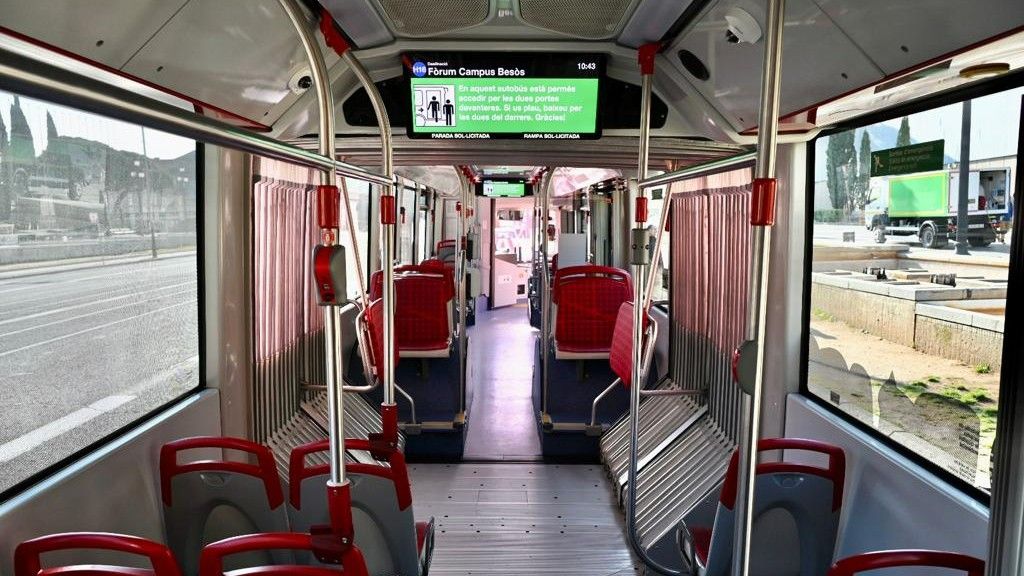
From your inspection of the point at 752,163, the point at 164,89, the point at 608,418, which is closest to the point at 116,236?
the point at 164,89

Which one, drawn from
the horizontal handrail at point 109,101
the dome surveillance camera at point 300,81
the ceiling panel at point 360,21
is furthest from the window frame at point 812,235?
the dome surveillance camera at point 300,81

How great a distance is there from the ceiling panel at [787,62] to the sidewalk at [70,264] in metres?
2.46

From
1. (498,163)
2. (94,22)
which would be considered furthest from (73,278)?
(498,163)

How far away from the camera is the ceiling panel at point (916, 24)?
163 cm

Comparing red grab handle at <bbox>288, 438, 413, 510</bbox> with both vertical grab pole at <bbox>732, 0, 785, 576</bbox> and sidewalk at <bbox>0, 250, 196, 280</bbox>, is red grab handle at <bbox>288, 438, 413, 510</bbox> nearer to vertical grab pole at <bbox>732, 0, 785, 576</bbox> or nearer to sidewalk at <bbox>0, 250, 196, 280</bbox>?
sidewalk at <bbox>0, 250, 196, 280</bbox>

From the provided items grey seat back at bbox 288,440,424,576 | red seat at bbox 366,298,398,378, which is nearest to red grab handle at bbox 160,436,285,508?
grey seat back at bbox 288,440,424,576

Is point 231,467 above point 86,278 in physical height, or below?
below

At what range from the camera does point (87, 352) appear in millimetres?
2617

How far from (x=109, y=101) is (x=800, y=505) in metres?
2.46

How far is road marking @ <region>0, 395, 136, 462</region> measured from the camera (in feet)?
7.15

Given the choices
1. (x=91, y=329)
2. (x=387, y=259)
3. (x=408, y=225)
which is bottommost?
(x=91, y=329)

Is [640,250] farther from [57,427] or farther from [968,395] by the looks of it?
[57,427]

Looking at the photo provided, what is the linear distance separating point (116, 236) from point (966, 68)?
298cm

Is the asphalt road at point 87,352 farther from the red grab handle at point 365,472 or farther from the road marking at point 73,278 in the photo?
the red grab handle at point 365,472
